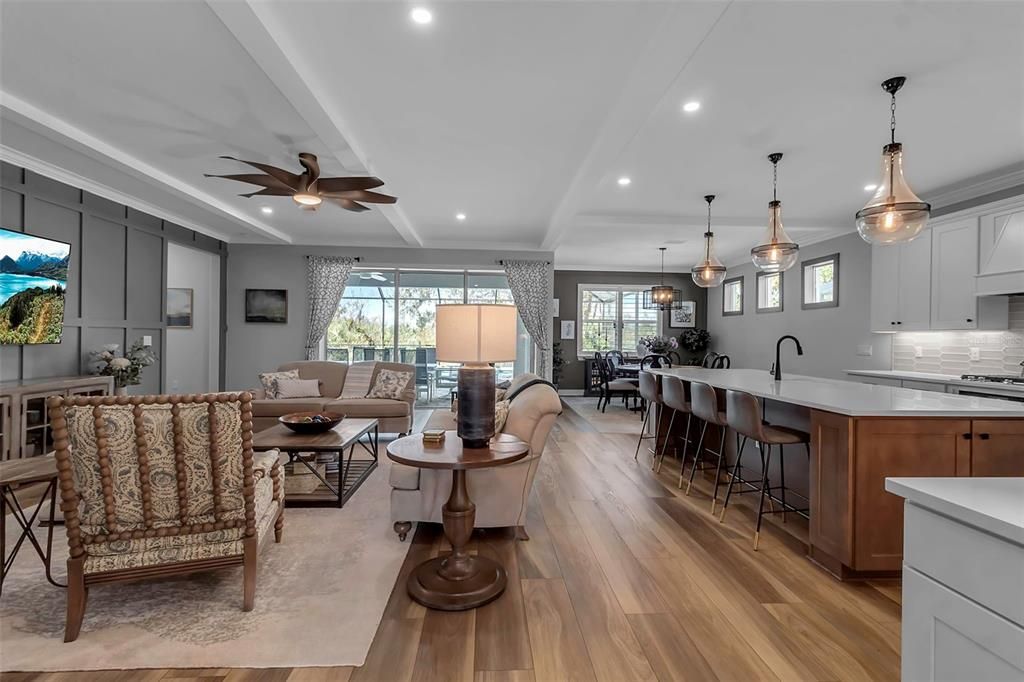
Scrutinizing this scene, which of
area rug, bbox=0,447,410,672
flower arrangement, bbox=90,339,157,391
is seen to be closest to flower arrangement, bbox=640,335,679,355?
area rug, bbox=0,447,410,672

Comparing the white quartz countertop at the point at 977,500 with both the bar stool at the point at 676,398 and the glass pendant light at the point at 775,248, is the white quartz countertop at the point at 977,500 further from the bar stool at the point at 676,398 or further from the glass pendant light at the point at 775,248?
the glass pendant light at the point at 775,248

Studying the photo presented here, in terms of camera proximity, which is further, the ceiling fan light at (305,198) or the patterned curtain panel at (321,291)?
the patterned curtain panel at (321,291)

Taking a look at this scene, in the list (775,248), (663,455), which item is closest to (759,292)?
(775,248)

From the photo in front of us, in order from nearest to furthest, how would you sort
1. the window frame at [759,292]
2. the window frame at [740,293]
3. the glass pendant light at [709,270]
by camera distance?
the glass pendant light at [709,270]
the window frame at [759,292]
the window frame at [740,293]

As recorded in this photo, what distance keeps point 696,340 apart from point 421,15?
8.78 m

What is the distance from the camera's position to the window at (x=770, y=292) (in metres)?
7.59

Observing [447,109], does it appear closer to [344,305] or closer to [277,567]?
[277,567]

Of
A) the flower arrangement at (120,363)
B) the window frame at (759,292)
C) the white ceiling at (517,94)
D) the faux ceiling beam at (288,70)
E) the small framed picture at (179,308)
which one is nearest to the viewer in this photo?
the faux ceiling beam at (288,70)

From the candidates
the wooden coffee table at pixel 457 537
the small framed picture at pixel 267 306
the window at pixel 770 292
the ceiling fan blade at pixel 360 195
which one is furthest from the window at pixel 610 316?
the wooden coffee table at pixel 457 537

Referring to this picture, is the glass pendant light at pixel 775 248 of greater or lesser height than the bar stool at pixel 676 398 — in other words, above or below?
above

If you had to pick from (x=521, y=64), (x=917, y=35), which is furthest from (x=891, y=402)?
(x=521, y=64)

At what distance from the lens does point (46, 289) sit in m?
3.96

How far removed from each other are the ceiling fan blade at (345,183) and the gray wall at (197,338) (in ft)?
14.4

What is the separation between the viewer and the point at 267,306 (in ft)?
23.6
